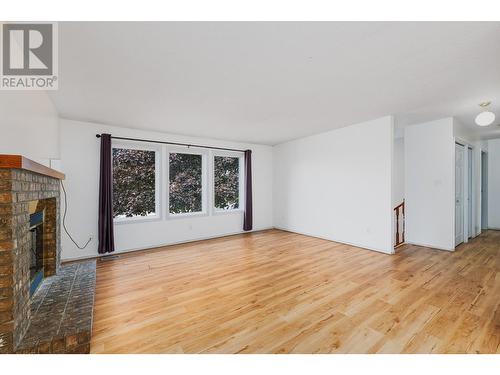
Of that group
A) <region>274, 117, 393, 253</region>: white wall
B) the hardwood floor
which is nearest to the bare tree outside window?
the hardwood floor

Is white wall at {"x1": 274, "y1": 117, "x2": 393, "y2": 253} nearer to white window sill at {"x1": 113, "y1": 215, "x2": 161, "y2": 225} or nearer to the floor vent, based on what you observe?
white window sill at {"x1": 113, "y1": 215, "x2": 161, "y2": 225}

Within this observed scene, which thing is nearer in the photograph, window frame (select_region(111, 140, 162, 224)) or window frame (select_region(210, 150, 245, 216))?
window frame (select_region(111, 140, 162, 224))

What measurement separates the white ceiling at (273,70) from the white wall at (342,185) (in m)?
0.71

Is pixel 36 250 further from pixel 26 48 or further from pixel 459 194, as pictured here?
pixel 459 194

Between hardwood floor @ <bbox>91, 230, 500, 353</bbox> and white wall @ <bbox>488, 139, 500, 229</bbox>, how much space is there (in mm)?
2802

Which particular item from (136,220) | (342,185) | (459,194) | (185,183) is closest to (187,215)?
(185,183)

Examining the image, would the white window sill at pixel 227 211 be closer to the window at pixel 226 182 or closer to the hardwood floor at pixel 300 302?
the window at pixel 226 182

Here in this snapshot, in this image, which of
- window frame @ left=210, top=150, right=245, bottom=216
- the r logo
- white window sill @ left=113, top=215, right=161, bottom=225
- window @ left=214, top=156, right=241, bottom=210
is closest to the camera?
the r logo

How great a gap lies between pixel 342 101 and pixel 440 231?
321cm

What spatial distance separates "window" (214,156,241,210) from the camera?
552cm

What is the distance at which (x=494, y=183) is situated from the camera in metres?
5.80

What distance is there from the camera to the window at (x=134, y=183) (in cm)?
427

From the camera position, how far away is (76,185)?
378cm
